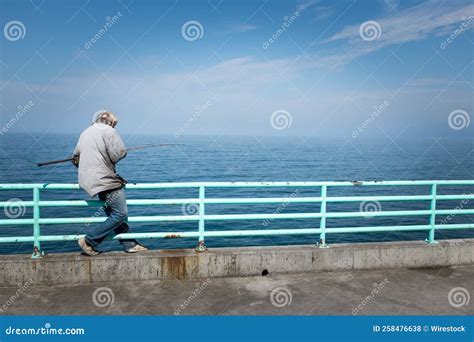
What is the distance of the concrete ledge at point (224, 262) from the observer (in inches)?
182

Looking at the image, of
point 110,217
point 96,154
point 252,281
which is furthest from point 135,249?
point 252,281

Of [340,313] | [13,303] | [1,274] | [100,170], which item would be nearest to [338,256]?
[340,313]

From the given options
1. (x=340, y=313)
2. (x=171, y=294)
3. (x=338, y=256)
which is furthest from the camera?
(x=338, y=256)

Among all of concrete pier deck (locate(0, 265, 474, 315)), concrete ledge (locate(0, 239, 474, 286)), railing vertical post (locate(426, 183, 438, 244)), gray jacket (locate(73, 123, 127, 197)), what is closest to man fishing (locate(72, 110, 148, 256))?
gray jacket (locate(73, 123, 127, 197))

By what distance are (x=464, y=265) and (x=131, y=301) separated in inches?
192

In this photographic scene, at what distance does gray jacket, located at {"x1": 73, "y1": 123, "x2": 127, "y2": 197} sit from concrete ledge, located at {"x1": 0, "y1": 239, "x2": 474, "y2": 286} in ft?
3.17

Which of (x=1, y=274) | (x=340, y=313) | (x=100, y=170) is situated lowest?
(x=340, y=313)

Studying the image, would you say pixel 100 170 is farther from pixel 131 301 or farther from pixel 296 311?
pixel 296 311

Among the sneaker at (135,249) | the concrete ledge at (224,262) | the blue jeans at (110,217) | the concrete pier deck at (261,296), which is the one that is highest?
the blue jeans at (110,217)

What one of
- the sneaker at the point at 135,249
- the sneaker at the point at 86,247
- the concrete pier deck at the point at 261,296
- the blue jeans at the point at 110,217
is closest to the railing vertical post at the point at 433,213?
the concrete pier deck at the point at 261,296

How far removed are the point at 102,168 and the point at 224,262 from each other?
2020 mm

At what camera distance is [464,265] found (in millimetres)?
5598

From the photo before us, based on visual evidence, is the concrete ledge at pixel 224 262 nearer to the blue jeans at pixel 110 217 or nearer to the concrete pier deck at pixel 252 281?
the concrete pier deck at pixel 252 281

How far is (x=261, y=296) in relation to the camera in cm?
434
